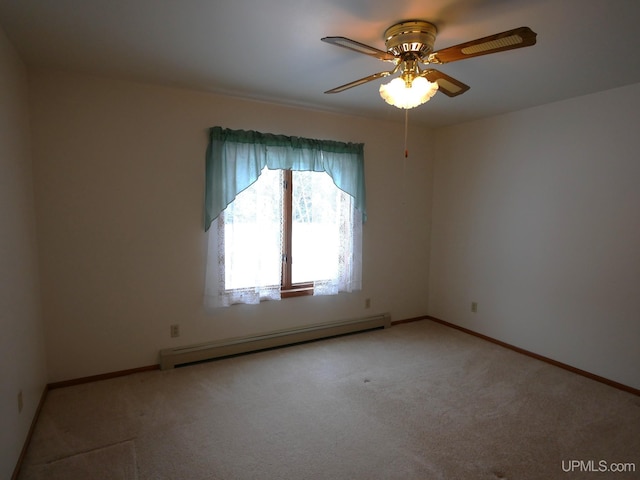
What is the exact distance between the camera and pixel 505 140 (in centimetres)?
371

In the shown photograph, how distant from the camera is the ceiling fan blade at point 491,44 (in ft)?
4.63

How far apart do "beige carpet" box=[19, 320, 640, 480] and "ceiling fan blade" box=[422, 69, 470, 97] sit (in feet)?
7.08

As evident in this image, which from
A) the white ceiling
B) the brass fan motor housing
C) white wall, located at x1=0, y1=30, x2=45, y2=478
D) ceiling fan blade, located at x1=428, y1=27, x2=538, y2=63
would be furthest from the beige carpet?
the white ceiling

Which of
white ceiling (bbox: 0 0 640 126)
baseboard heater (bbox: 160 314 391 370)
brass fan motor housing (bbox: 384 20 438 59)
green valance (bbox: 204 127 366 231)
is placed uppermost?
white ceiling (bbox: 0 0 640 126)

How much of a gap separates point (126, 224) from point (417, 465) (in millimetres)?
2733

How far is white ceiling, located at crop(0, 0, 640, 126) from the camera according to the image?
1741 mm

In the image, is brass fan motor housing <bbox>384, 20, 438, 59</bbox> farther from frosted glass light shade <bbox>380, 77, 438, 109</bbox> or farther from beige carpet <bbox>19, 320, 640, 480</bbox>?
beige carpet <bbox>19, 320, 640, 480</bbox>

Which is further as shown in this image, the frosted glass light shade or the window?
the window

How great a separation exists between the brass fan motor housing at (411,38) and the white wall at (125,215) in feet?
5.69

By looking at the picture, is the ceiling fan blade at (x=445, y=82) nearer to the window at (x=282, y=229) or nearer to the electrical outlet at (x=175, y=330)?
the window at (x=282, y=229)

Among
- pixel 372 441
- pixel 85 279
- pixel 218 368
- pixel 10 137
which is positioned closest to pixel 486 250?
pixel 372 441

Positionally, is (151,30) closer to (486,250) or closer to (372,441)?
(372,441)

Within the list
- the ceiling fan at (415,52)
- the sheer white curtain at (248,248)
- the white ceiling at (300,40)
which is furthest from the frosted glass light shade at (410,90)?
the sheer white curtain at (248,248)

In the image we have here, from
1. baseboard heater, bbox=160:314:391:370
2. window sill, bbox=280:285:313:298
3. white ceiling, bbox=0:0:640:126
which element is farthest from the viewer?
window sill, bbox=280:285:313:298
